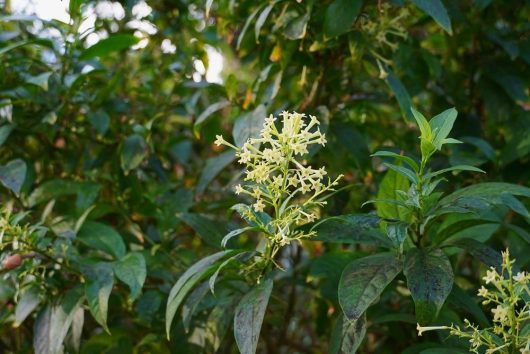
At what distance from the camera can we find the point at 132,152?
Result: 1640 millimetres

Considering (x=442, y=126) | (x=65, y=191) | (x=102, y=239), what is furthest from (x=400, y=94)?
(x=65, y=191)

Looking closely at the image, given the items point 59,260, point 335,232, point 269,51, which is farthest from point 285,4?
point 59,260

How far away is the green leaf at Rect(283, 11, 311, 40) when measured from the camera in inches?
55.1

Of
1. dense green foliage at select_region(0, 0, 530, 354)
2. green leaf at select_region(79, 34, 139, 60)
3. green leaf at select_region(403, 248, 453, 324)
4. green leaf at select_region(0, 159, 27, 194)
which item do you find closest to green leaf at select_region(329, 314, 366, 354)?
dense green foliage at select_region(0, 0, 530, 354)

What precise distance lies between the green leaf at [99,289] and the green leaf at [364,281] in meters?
0.47

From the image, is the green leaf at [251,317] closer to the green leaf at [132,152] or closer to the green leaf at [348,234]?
the green leaf at [348,234]

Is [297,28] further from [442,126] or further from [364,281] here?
[364,281]

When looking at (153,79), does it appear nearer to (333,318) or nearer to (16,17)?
(16,17)

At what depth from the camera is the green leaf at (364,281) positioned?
100 cm

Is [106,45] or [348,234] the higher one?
[106,45]

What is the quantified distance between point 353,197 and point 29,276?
2.98 ft

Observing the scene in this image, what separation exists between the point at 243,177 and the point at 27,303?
58 cm

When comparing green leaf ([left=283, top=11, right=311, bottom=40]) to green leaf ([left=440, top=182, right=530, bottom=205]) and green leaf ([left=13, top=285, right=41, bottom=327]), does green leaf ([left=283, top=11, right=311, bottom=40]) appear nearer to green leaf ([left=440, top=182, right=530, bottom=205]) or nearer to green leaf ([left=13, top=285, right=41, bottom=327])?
green leaf ([left=440, top=182, right=530, bottom=205])

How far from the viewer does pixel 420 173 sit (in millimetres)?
1031
